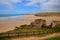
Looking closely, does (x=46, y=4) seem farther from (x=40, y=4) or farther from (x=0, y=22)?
(x=0, y=22)

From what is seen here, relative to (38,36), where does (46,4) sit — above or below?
above

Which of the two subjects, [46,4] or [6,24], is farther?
[46,4]

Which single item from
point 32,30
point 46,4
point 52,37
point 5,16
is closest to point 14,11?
point 5,16

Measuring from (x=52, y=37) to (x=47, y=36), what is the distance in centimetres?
10

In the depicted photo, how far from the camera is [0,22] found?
7.56 feet

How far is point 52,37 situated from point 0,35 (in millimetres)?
952

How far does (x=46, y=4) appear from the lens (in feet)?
8.24

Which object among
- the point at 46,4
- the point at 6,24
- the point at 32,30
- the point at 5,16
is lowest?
the point at 32,30

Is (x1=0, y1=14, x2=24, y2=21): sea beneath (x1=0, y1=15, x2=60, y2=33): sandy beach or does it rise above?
above

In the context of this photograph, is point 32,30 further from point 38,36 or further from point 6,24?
point 6,24

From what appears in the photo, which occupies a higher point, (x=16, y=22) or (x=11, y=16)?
(x=11, y=16)

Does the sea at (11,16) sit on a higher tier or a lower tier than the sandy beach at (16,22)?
higher

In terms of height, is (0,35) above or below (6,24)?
below

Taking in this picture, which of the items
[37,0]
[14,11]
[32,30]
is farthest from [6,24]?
[37,0]
